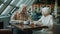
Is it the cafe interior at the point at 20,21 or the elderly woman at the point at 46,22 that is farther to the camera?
the elderly woman at the point at 46,22

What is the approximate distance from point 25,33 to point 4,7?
296 cm

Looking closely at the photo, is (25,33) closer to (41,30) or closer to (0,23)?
(41,30)

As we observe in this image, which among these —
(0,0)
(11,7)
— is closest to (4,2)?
(0,0)

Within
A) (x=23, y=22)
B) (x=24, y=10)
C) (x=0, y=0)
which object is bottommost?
(x=23, y=22)

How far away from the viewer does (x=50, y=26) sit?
3.93 meters

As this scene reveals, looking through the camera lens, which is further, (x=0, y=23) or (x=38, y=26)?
(x=0, y=23)

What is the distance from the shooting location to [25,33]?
3.97 meters

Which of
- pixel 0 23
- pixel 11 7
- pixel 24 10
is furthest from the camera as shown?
pixel 11 7

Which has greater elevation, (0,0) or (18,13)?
(0,0)

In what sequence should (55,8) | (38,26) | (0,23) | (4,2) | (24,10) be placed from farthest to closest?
1. (55,8)
2. (4,2)
3. (0,23)
4. (24,10)
5. (38,26)

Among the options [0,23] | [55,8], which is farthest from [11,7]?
[55,8]

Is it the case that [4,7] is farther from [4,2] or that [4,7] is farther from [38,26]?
[38,26]

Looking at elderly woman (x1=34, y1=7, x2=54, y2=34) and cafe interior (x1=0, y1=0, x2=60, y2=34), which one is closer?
cafe interior (x1=0, y1=0, x2=60, y2=34)

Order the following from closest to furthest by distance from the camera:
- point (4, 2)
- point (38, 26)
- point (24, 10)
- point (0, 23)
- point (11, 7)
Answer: point (38, 26)
point (24, 10)
point (0, 23)
point (4, 2)
point (11, 7)
